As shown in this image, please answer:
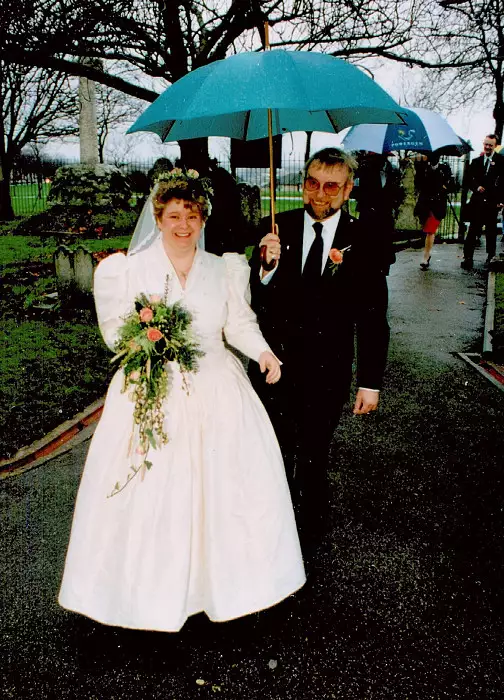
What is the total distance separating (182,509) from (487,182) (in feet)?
35.0

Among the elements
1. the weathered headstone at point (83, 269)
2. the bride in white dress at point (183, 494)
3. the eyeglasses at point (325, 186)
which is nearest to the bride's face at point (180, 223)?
the bride in white dress at point (183, 494)

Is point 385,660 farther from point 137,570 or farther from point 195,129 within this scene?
point 195,129

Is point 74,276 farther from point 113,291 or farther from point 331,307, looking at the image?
point 331,307

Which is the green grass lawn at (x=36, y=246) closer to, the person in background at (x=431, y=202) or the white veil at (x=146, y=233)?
the person in background at (x=431, y=202)

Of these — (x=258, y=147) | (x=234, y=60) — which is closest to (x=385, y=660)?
(x=234, y=60)

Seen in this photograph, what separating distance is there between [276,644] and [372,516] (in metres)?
1.31

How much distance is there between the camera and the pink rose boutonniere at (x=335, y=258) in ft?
10.5

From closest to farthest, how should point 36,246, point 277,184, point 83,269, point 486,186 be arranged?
point 83,269 < point 486,186 < point 36,246 < point 277,184

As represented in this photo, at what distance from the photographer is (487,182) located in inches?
458

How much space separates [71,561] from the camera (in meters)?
2.85

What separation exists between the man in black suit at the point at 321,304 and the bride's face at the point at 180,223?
41 cm

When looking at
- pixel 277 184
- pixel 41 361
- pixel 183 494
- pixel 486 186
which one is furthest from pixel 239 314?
pixel 277 184

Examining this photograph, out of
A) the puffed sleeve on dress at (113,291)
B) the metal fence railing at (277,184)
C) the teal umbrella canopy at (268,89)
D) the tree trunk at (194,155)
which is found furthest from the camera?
the metal fence railing at (277,184)

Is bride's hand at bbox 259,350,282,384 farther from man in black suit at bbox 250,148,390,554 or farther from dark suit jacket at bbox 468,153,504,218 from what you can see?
dark suit jacket at bbox 468,153,504,218
